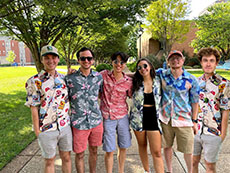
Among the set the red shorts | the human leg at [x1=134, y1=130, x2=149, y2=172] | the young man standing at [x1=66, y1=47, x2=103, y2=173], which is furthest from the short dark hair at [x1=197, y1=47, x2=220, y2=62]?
the red shorts

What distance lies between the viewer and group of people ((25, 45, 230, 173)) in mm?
2420

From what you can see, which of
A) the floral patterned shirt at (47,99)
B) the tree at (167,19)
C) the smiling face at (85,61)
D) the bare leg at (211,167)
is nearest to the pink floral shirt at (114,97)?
the smiling face at (85,61)

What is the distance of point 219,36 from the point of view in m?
19.0

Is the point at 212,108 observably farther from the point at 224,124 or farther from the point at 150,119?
the point at 150,119

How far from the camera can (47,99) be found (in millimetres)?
2434

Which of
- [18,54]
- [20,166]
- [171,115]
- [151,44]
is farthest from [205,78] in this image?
[18,54]

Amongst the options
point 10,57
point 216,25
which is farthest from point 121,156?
point 10,57

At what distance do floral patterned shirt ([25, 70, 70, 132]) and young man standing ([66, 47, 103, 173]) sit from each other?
187 millimetres

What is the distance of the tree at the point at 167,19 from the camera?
1930cm

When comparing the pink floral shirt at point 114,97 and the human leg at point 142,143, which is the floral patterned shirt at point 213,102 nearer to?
the human leg at point 142,143

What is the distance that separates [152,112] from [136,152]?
157 centimetres

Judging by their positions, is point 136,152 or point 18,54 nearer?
point 136,152

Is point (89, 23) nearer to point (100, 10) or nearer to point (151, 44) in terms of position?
point (100, 10)

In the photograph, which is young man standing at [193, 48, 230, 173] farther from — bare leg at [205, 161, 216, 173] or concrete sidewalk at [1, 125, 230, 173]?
concrete sidewalk at [1, 125, 230, 173]
